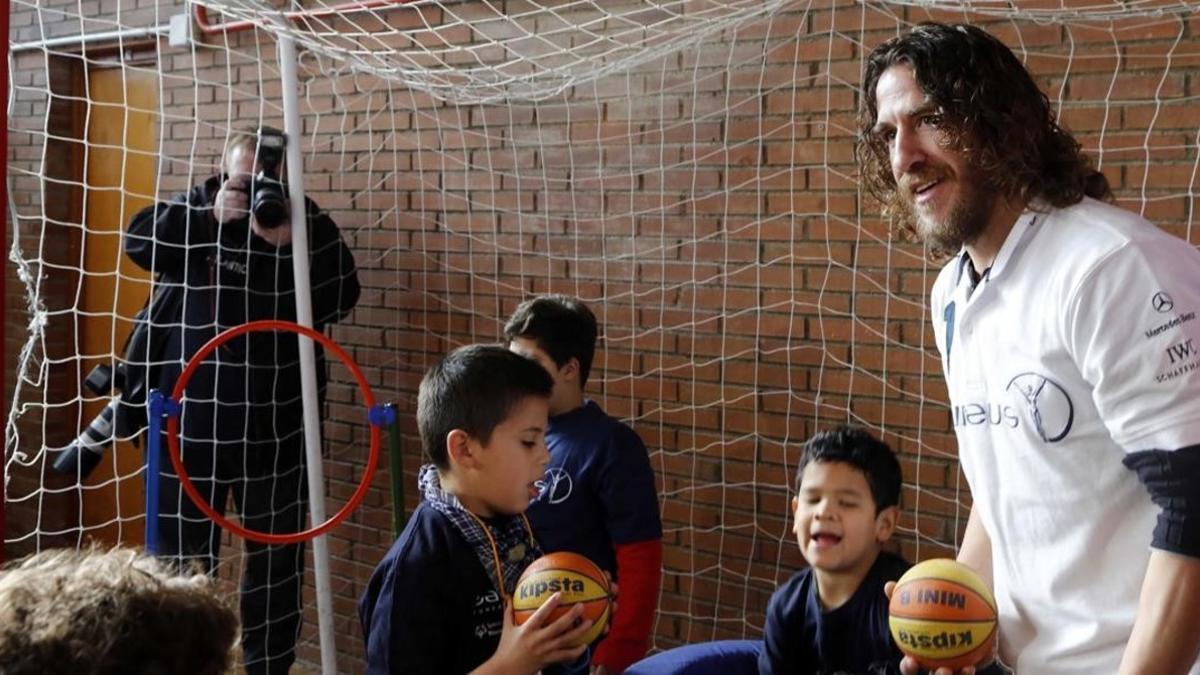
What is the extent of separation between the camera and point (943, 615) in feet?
5.88

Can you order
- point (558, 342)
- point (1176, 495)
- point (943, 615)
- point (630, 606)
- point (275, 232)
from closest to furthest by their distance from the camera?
1. point (1176, 495)
2. point (943, 615)
3. point (630, 606)
4. point (558, 342)
5. point (275, 232)

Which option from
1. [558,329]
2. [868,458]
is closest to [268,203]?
[558,329]

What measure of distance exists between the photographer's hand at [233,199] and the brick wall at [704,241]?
0.67 meters

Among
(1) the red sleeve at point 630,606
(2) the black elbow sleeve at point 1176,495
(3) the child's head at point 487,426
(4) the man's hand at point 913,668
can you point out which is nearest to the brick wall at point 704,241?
(1) the red sleeve at point 630,606

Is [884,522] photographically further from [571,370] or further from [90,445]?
[90,445]

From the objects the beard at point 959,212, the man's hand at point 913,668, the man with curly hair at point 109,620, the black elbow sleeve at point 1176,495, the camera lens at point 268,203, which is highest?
the camera lens at point 268,203

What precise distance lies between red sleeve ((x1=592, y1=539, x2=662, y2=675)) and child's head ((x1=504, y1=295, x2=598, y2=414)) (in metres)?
0.42

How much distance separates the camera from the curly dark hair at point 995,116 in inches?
63.8

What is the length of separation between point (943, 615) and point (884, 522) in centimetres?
62

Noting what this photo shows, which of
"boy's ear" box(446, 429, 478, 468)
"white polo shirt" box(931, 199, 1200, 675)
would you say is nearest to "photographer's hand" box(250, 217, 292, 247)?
"boy's ear" box(446, 429, 478, 468)

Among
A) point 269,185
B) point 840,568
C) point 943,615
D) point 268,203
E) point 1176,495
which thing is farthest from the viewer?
point 269,185

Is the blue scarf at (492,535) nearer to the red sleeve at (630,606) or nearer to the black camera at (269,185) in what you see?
the red sleeve at (630,606)

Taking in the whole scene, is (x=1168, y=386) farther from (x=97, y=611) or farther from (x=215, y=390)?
(x=215, y=390)

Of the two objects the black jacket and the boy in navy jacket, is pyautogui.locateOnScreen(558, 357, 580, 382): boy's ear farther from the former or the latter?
the black jacket
